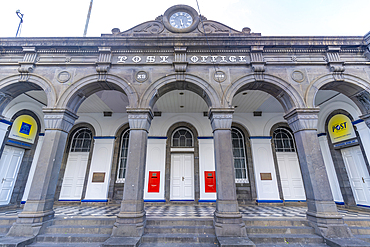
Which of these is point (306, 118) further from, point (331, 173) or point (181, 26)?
point (181, 26)

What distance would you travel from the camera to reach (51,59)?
574cm

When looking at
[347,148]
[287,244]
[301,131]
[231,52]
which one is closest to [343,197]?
[347,148]

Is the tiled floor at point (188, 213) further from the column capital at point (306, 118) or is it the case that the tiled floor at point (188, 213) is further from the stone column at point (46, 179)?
the column capital at point (306, 118)

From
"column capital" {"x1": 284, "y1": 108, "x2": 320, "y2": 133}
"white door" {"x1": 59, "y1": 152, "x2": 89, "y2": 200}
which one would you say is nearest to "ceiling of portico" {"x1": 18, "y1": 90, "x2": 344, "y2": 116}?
"column capital" {"x1": 284, "y1": 108, "x2": 320, "y2": 133}

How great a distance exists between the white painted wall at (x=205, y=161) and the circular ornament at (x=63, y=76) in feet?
19.4

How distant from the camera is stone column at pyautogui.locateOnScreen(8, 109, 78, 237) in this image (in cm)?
426

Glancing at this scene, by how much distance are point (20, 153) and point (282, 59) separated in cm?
1132

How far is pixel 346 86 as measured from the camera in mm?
5602

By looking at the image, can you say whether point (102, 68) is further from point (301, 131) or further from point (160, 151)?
point (301, 131)

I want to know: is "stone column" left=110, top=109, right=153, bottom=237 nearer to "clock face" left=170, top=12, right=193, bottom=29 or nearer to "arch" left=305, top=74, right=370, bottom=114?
"clock face" left=170, top=12, right=193, bottom=29

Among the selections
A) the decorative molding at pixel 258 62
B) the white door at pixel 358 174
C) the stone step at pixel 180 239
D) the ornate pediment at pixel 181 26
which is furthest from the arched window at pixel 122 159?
the white door at pixel 358 174

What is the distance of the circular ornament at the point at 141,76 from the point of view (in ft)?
18.1

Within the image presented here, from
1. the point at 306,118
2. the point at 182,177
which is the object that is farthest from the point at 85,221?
the point at 306,118

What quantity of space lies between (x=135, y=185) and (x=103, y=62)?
13.2 feet
